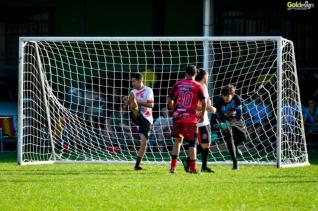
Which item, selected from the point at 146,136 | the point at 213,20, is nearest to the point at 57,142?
the point at 146,136

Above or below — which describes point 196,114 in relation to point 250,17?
below

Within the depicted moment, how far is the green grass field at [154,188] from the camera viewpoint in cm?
1141

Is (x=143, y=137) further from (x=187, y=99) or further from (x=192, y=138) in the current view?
(x=187, y=99)

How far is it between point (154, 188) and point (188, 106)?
2749mm

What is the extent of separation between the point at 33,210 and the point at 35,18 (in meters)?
17.4

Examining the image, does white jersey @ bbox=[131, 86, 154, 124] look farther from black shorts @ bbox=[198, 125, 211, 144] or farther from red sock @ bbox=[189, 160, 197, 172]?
red sock @ bbox=[189, 160, 197, 172]

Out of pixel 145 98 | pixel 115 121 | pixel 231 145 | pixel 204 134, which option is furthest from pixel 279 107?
pixel 115 121

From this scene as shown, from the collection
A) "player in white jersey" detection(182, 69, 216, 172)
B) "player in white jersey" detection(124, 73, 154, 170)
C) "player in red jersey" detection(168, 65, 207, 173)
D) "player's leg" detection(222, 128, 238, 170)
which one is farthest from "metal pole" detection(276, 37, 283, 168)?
"player in white jersey" detection(124, 73, 154, 170)

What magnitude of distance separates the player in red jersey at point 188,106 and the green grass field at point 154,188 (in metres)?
0.62

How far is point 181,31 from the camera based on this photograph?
90.2ft

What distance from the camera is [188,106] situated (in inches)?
618

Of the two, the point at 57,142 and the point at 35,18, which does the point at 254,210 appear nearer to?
the point at 57,142

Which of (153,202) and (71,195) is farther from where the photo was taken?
(71,195)

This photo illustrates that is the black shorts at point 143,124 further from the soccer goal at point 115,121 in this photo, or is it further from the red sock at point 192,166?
the soccer goal at point 115,121
